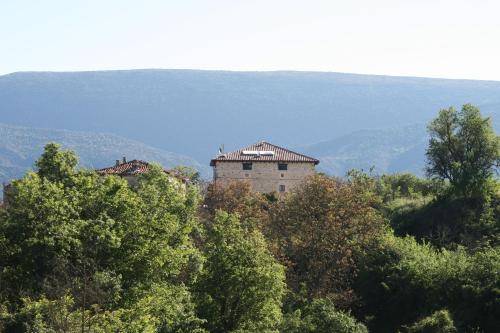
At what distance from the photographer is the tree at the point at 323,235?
5803 cm

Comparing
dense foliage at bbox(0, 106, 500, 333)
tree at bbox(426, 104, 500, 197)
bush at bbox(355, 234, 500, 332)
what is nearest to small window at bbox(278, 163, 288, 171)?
tree at bbox(426, 104, 500, 197)

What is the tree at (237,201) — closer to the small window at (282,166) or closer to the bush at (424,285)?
the bush at (424,285)

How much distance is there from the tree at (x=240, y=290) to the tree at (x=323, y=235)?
43.9 ft

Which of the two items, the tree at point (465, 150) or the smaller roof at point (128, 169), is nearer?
the tree at point (465, 150)

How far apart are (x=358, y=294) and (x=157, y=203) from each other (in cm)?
2335

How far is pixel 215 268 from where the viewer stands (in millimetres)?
43938

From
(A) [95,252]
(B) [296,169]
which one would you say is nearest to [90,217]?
(A) [95,252]

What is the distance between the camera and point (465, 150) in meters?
74.9

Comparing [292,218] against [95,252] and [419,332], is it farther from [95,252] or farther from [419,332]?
[95,252]

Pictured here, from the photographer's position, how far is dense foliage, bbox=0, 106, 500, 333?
36562mm

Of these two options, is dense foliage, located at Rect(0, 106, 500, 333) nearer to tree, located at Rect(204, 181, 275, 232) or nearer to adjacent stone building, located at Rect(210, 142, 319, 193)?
tree, located at Rect(204, 181, 275, 232)

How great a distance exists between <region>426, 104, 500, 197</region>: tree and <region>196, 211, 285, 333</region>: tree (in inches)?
1406

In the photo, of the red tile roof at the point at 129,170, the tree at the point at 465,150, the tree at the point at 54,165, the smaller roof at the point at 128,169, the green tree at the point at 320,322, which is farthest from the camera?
the smaller roof at the point at 128,169

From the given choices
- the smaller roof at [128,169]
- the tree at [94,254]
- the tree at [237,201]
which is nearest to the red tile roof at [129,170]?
the smaller roof at [128,169]
